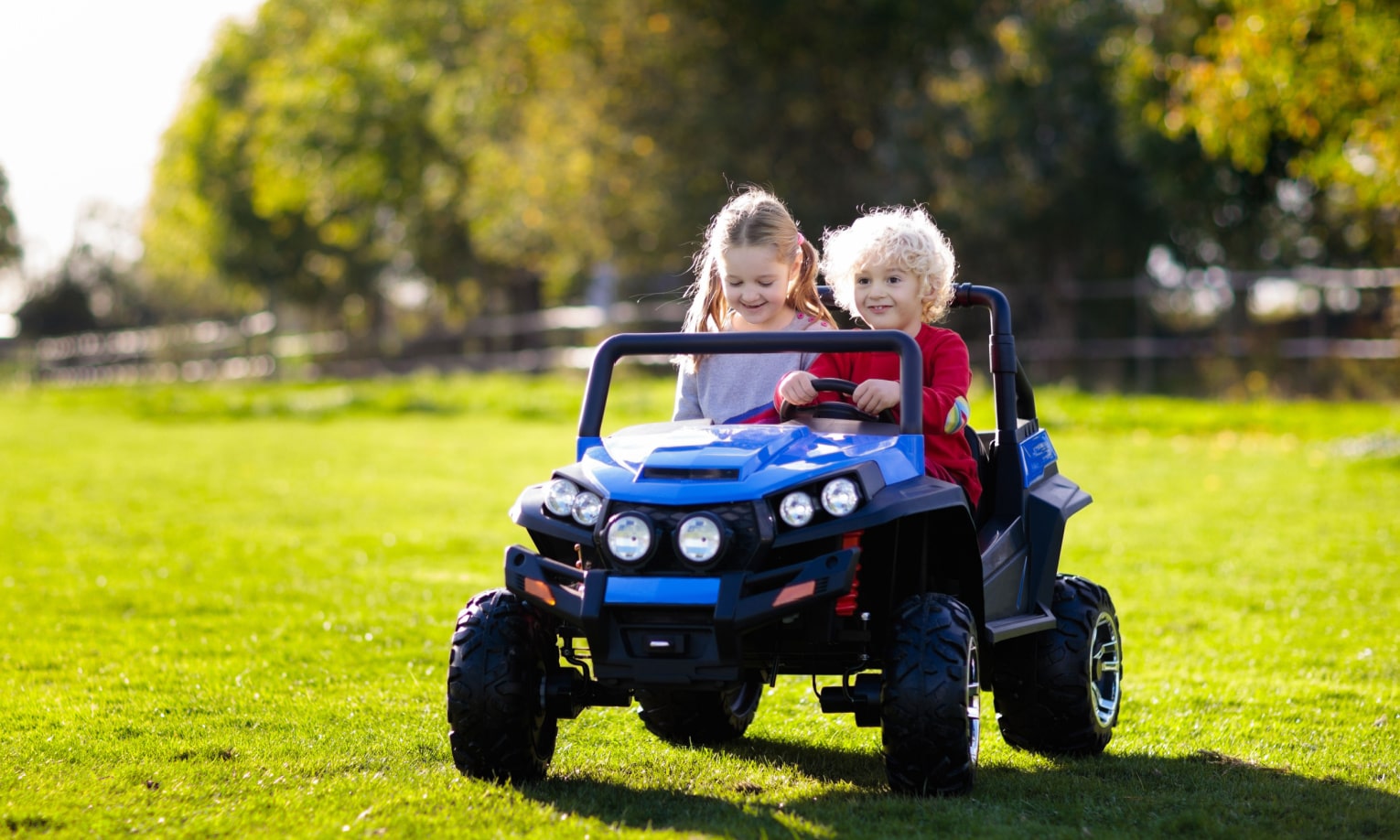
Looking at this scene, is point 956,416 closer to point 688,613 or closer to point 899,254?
point 899,254

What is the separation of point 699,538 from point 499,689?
735 millimetres

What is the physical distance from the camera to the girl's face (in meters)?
5.40

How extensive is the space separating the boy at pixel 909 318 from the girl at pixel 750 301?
6.5 inches

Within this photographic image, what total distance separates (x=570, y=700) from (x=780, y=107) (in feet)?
74.6

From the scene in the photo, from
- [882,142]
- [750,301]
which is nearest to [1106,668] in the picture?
[750,301]

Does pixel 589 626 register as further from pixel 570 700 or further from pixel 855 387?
pixel 855 387

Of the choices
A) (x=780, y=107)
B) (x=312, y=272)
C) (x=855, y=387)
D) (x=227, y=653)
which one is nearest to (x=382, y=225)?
(x=312, y=272)

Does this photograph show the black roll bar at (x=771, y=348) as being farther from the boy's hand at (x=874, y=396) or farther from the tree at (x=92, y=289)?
the tree at (x=92, y=289)

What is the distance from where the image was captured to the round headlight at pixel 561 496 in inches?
181

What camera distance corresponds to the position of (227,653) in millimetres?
7258

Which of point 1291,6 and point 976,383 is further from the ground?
point 1291,6

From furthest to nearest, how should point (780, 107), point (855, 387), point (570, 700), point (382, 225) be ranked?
point (382, 225), point (780, 107), point (855, 387), point (570, 700)

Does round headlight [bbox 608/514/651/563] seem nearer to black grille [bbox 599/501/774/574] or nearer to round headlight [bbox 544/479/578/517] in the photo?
black grille [bbox 599/501/774/574]

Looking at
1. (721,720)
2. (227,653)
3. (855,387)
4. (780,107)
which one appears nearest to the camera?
(855,387)
